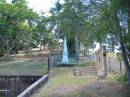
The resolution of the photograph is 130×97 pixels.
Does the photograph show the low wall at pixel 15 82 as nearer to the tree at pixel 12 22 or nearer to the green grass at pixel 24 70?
the green grass at pixel 24 70

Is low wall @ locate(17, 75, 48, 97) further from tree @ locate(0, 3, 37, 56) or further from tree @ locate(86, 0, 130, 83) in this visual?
tree @ locate(0, 3, 37, 56)

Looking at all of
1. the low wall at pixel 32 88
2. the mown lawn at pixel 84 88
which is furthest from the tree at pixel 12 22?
the mown lawn at pixel 84 88

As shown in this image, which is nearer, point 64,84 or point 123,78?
point 64,84

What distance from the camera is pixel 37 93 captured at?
16109mm

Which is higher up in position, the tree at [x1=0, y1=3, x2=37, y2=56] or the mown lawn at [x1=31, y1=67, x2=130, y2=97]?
the tree at [x1=0, y1=3, x2=37, y2=56]

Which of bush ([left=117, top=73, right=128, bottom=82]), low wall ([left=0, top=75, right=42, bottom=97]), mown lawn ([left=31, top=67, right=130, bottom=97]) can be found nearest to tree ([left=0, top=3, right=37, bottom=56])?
low wall ([left=0, top=75, right=42, bottom=97])

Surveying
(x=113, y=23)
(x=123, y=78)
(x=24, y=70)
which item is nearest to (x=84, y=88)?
(x=123, y=78)

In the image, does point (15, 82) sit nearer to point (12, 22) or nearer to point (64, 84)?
point (64, 84)

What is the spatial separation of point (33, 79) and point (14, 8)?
17.6 metres

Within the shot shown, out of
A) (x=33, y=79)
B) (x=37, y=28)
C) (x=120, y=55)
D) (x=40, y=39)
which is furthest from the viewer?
(x=40, y=39)

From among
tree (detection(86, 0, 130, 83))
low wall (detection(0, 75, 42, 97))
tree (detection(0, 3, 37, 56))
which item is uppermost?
tree (detection(0, 3, 37, 56))

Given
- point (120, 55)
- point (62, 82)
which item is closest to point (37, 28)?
point (62, 82)

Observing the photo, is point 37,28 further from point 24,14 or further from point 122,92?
point 122,92

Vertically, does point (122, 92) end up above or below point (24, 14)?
below
